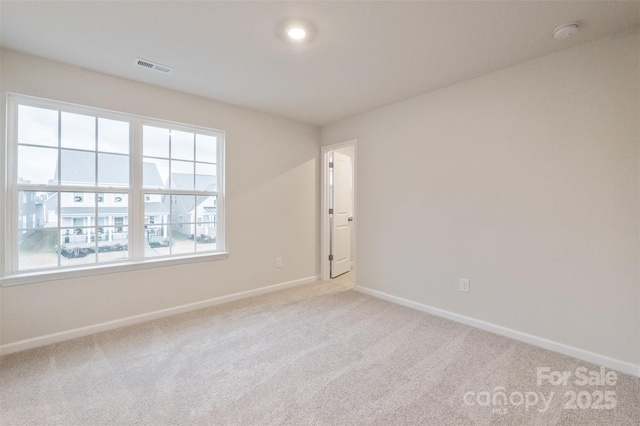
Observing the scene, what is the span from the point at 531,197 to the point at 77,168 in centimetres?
405

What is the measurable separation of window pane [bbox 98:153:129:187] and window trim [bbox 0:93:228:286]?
4 centimetres

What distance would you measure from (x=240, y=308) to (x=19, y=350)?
1791 mm

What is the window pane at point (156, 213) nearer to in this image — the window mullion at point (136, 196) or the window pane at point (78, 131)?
the window mullion at point (136, 196)

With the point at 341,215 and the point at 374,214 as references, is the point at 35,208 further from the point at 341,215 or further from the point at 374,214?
the point at 341,215

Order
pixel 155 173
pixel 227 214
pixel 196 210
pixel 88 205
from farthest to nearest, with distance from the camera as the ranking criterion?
1. pixel 227 214
2. pixel 196 210
3. pixel 155 173
4. pixel 88 205

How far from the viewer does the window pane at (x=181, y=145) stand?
3.11m

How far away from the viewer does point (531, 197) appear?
7.77 ft

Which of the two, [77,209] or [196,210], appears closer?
[77,209]

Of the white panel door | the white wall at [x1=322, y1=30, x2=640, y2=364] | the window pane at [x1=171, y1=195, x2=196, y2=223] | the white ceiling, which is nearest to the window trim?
the window pane at [x1=171, y1=195, x2=196, y2=223]

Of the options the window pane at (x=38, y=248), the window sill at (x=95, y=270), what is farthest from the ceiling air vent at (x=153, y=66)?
the window sill at (x=95, y=270)

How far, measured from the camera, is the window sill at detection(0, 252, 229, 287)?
2.26 m

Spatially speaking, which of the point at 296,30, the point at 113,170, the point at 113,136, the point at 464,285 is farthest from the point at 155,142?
the point at 464,285

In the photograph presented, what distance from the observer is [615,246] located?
78.8 inches

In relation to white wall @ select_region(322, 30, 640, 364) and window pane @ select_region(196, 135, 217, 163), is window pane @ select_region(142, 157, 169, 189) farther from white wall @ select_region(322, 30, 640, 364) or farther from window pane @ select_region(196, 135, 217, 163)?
white wall @ select_region(322, 30, 640, 364)
